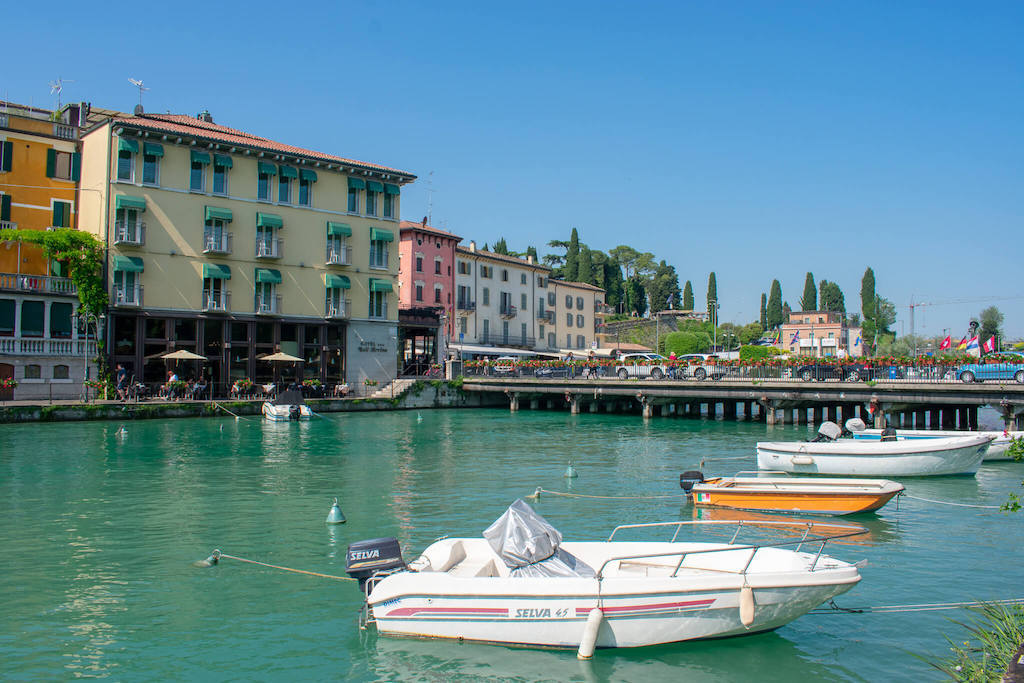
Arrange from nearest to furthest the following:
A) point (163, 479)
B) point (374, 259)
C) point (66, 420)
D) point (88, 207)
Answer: point (163, 479) < point (66, 420) < point (88, 207) < point (374, 259)

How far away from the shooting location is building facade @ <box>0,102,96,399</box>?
4231 centimetres

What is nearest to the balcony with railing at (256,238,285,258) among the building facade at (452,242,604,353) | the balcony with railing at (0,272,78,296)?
the balcony with railing at (0,272,78,296)

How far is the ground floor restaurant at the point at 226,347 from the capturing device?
150 feet

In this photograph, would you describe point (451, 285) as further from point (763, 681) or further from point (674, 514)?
point (763, 681)

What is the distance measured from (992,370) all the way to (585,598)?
121 ft

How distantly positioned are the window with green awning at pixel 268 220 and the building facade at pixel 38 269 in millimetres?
10601

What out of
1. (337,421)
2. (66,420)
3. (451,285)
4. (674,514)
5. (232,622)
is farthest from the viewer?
(451,285)

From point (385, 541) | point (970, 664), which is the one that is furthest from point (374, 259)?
point (970, 664)

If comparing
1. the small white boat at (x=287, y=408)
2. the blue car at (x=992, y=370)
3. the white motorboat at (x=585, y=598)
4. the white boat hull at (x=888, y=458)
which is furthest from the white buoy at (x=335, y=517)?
the blue car at (x=992, y=370)

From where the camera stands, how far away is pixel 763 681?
907 centimetres

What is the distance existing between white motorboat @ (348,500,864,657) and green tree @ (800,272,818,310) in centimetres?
14212

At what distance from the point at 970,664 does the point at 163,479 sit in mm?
20774

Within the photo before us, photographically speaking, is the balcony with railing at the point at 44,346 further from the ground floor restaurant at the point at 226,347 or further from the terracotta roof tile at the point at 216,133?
→ the terracotta roof tile at the point at 216,133

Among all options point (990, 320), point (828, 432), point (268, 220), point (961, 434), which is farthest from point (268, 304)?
point (990, 320)
